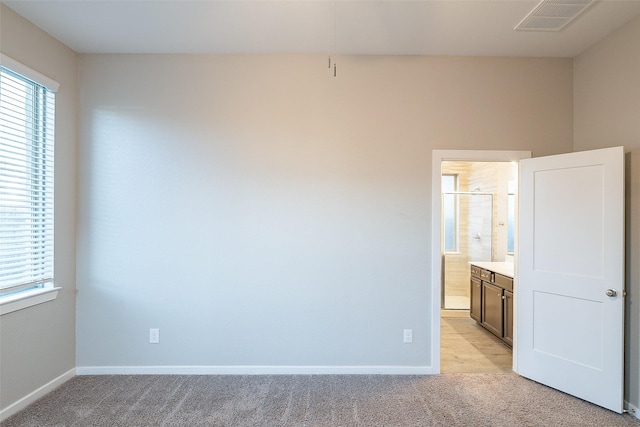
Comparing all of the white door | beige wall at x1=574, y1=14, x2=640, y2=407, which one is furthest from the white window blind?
beige wall at x1=574, y1=14, x2=640, y2=407

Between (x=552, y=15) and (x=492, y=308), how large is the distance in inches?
121

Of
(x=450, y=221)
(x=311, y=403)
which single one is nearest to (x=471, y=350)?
(x=311, y=403)

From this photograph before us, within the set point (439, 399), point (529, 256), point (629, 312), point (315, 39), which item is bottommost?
point (439, 399)

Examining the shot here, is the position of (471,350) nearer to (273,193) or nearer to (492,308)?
(492,308)

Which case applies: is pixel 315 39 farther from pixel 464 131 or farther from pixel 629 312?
pixel 629 312

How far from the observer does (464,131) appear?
3150 millimetres

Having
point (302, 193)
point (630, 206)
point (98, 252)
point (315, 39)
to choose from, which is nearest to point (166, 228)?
point (98, 252)

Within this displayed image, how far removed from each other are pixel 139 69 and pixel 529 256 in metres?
3.82

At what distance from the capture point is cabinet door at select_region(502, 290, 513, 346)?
12.2ft

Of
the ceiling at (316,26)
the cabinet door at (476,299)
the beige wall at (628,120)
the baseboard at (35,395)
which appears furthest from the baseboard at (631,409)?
the baseboard at (35,395)

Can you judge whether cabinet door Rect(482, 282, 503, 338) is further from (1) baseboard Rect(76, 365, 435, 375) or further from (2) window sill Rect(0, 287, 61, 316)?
(2) window sill Rect(0, 287, 61, 316)

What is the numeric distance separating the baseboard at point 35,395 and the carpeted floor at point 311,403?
0.05 metres

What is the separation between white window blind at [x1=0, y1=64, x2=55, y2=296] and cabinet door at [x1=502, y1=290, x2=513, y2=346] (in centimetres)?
434

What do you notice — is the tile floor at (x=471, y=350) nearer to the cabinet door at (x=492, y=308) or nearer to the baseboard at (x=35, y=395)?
the cabinet door at (x=492, y=308)
